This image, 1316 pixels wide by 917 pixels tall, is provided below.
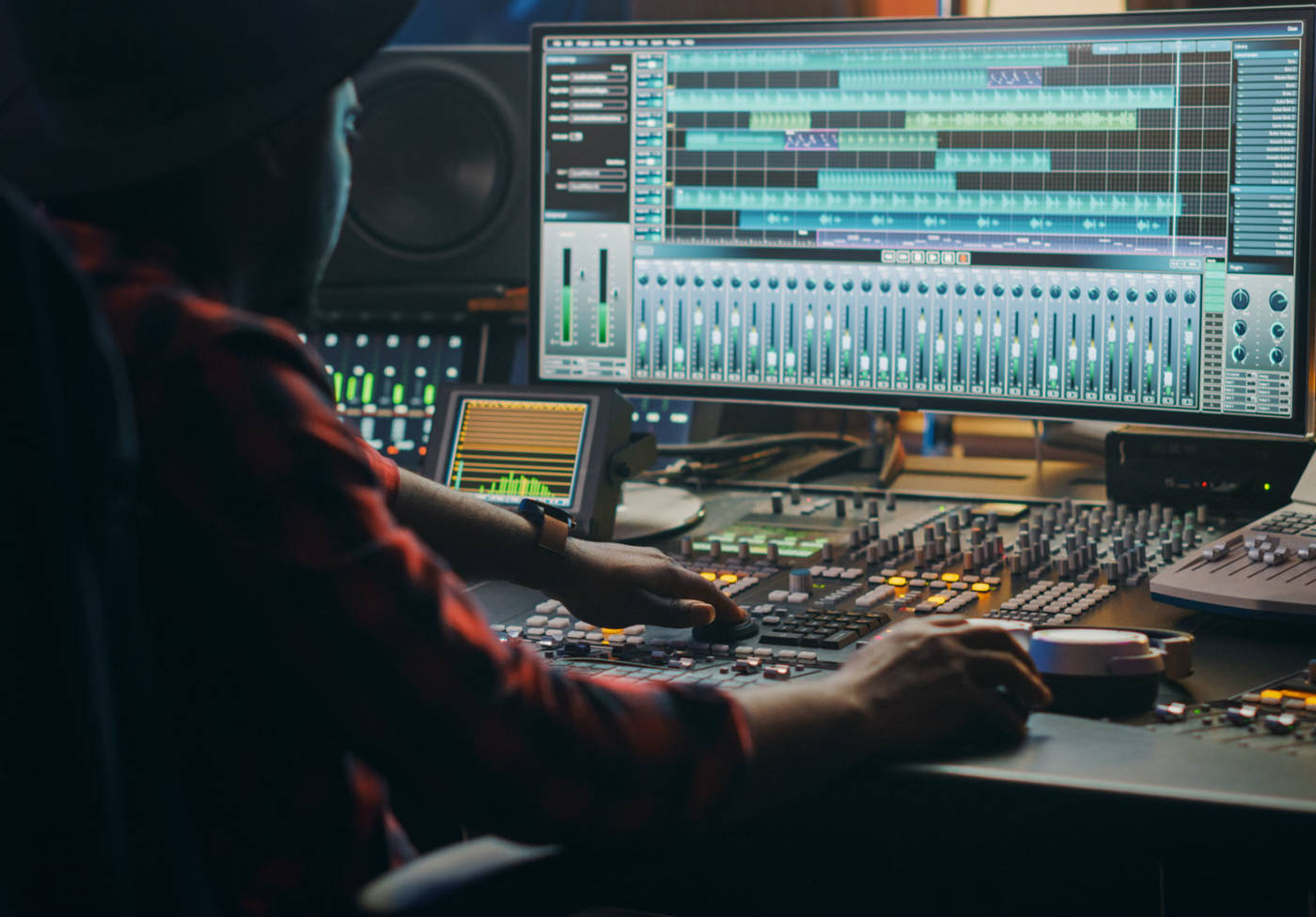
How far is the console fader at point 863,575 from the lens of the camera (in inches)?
43.5

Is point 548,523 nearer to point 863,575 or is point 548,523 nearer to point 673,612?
point 673,612

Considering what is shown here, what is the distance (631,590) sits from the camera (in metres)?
1.17

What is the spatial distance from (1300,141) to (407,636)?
111 centimetres

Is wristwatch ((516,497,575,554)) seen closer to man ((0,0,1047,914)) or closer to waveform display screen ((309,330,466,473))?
man ((0,0,1047,914))

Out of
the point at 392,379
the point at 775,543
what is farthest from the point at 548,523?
the point at 392,379

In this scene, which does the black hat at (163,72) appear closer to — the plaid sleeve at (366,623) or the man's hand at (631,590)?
the plaid sleeve at (366,623)

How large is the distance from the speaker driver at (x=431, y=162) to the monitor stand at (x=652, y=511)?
480mm

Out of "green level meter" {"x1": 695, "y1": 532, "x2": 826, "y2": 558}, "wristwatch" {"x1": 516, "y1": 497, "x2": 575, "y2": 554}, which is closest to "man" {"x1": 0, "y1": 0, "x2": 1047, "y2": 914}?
"wristwatch" {"x1": 516, "y1": 497, "x2": 575, "y2": 554}

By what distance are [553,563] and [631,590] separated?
0.25ft

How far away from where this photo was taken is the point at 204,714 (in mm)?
683

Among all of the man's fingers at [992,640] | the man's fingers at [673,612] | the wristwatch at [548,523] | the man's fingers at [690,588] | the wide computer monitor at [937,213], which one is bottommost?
the man's fingers at [673,612]

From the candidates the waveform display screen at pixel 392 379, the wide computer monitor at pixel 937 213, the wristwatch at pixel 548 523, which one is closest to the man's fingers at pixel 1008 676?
the wristwatch at pixel 548 523

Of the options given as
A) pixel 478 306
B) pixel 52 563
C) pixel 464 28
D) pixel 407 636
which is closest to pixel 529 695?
pixel 407 636

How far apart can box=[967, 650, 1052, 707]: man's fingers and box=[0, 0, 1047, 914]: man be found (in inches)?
1.8
